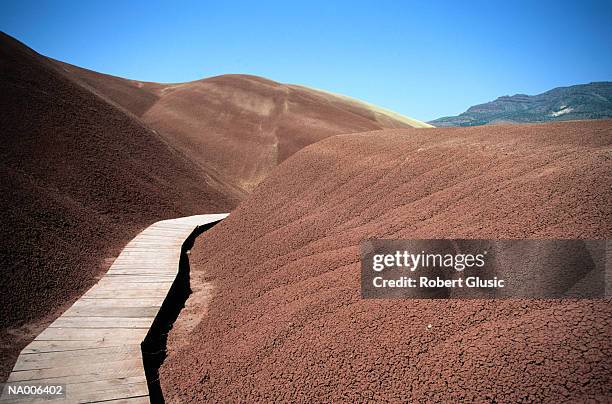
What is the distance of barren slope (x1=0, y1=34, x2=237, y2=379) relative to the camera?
4781 millimetres

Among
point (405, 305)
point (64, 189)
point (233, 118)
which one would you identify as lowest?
point (405, 305)

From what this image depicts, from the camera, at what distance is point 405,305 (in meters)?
3.04

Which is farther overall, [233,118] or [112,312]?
[233,118]

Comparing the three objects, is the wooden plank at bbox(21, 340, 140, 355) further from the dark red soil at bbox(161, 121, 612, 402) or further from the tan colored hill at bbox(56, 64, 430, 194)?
the tan colored hill at bbox(56, 64, 430, 194)

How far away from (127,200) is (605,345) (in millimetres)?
9692

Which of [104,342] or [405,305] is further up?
[405,305]

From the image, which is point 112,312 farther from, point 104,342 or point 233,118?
point 233,118

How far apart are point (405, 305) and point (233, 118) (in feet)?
92.7

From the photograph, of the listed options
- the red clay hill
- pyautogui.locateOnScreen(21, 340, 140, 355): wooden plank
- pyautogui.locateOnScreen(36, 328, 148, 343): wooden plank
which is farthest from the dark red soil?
the red clay hill

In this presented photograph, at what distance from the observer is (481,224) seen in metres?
3.56

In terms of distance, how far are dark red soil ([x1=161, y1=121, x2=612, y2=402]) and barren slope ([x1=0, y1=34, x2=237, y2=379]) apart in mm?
1917

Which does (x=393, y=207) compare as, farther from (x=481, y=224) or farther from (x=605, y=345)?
(x=605, y=345)

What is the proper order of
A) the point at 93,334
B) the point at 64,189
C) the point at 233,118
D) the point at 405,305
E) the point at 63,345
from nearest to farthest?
the point at 405,305, the point at 63,345, the point at 93,334, the point at 64,189, the point at 233,118

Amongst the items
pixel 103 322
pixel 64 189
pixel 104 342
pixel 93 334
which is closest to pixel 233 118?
pixel 64 189
